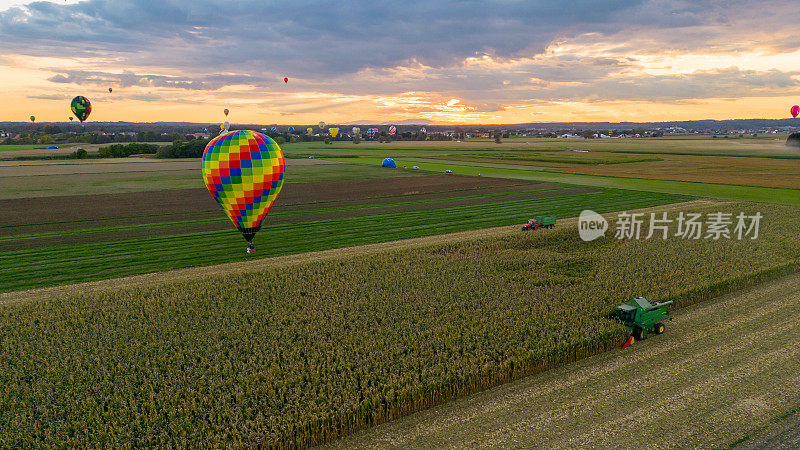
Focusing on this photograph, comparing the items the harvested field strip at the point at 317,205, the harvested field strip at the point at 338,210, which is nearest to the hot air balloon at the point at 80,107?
the harvested field strip at the point at 317,205

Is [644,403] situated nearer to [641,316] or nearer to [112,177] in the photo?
[641,316]

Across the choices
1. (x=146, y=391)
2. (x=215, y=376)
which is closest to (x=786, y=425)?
(x=215, y=376)

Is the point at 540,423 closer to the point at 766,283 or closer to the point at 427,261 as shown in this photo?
the point at 427,261

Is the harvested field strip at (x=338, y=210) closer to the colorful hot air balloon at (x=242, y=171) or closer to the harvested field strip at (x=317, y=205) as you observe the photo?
the harvested field strip at (x=317, y=205)

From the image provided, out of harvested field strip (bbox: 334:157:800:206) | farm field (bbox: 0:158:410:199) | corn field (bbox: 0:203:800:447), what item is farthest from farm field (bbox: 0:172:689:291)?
corn field (bbox: 0:203:800:447)

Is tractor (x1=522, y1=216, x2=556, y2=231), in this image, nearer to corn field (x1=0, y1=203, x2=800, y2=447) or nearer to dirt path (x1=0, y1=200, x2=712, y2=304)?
dirt path (x1=0, y1=200, x2=712, y2=304)

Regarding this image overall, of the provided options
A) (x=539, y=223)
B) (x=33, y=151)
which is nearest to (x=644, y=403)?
(x=539, y=223)

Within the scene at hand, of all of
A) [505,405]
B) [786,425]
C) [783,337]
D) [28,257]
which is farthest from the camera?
[28,257]
